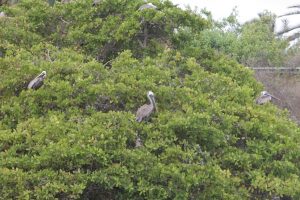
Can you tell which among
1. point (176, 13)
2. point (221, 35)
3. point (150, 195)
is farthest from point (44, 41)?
point (221, 35)

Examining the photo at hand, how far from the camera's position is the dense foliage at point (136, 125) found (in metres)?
4.60

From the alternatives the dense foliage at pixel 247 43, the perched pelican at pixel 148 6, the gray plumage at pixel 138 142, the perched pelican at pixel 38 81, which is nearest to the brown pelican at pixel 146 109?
the gray plumage at pixel 138 142

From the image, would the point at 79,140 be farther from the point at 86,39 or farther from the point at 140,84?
the point at 86,39

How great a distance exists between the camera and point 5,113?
5.54m

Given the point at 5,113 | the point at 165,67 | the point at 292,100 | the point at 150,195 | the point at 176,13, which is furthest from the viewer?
the point at 292,100

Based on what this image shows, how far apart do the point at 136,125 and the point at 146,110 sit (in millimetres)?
282

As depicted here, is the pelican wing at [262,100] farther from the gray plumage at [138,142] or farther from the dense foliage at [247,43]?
the dense foliage at [247,43]

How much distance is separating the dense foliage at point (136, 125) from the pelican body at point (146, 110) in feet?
0.24

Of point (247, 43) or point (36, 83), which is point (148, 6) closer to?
point (36, 83)

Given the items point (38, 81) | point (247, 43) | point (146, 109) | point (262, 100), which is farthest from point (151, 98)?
point (247, 43)

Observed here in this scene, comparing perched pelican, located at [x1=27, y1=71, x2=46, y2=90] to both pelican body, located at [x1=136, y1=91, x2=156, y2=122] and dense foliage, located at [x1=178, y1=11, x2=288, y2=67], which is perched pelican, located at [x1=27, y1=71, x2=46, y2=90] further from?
dense foliage, located at [x1=178, y1=11, x2=288, y2=67]

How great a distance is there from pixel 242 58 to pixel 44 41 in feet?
18.0

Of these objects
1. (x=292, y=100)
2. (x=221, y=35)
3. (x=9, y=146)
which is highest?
(x=9, y=146)

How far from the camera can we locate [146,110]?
5.35 meters
